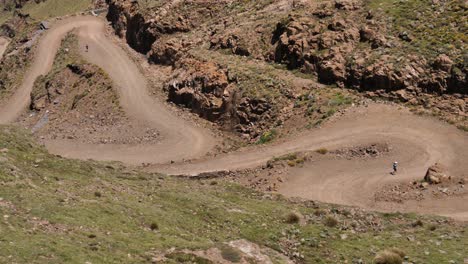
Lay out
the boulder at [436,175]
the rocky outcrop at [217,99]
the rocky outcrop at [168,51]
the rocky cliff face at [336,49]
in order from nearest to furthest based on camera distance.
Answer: the boulder at [436,175] → the rocky cliff face at [336,49] → the rocky outcrop at [217,99] → the rocky outcrop at [168,51]

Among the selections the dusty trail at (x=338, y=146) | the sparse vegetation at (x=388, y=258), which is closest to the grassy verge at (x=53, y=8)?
the dusty trail at (x=338, y=146)

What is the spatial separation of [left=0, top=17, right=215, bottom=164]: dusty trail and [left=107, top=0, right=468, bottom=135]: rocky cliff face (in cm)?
372

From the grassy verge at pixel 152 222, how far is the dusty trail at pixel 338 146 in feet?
16.5

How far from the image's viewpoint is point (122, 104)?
62938mm

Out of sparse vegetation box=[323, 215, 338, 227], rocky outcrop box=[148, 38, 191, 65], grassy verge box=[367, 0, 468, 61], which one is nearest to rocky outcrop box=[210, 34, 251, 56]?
rocky outcrop box=[148, 38, 191, 65]

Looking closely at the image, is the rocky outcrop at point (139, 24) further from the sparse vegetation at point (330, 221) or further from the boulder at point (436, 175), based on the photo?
the sparse vegetation at point (330, 221)

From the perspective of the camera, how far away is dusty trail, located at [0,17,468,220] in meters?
37.5

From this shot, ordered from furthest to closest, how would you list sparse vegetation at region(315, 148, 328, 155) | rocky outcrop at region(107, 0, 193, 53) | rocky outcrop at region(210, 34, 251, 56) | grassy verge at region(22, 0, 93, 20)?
grassy verge at region(22, 0, 93, 20), rocky outcrop at region(107, 0, 193, 53), rocky outcrop at region(210, 34, 251, 56), sparse vegetation at region(315, 148, 328, 155)

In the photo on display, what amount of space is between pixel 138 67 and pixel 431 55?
140ft

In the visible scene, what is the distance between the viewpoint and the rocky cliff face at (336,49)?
159 ft

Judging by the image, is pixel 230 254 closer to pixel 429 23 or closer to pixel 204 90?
pixel 204 90

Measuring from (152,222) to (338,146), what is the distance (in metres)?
23.1

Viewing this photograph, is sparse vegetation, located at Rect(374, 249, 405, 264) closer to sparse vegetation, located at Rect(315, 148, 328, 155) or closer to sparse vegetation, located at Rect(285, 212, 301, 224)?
sparse vegetation, located at Rect(285, 212, 301, 224)

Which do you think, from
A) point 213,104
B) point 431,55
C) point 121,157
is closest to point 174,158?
point 121,157
